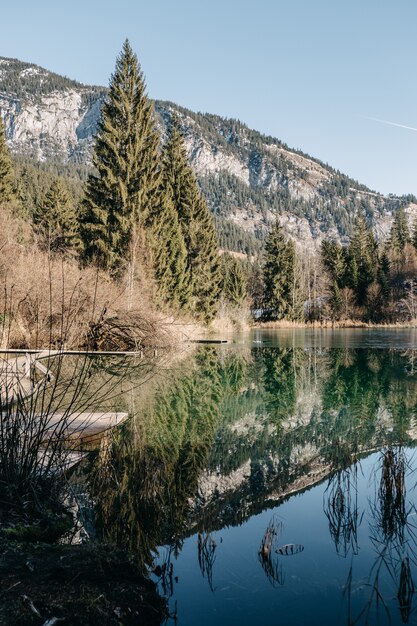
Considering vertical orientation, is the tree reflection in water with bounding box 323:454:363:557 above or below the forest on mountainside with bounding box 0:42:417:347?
below

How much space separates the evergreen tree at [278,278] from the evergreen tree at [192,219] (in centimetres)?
1947

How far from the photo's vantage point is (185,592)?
11.4ft

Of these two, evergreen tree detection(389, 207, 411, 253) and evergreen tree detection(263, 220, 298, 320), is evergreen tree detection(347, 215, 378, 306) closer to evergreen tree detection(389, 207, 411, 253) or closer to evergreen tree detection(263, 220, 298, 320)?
evergreen tree detection(389, 207, 411, 253)

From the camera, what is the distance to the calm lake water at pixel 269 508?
3.41 m

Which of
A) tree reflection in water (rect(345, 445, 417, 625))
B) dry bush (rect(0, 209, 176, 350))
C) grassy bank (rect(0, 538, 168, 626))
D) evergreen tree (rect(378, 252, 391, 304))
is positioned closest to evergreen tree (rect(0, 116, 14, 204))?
dry bush (rect(0, 209, 176, 350))

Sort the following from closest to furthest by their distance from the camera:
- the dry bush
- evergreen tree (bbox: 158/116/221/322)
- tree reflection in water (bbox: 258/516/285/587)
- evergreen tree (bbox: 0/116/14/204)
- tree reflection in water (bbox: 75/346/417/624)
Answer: tree reflection in water (bbox: 258/516/285/587)
tree reflection in water (bbox: 75/346/417/624)
the dry bush
evergreen tree (bbox: 158/116/221/322)
evergreen tree (bbox: 0/116/14/204)

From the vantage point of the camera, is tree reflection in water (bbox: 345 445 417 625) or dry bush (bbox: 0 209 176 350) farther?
dry bush (bbox: 0 209 176 350)

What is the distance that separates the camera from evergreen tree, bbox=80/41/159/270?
24.5 m

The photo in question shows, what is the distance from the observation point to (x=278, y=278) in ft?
173

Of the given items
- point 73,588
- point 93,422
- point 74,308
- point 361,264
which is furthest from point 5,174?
point 361,264

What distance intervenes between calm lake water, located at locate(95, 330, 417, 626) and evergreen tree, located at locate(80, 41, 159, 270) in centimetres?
1541

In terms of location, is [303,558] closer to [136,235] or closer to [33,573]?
[33,573]

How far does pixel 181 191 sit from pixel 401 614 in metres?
31.9

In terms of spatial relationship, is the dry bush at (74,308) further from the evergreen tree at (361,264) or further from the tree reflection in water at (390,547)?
the evergreen tree at (361,264)
